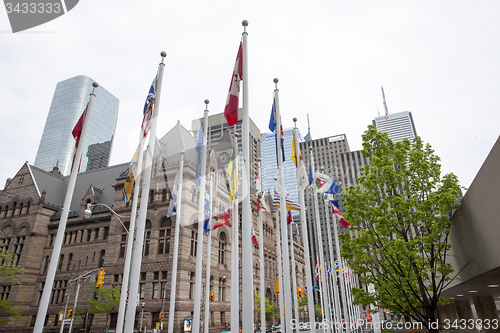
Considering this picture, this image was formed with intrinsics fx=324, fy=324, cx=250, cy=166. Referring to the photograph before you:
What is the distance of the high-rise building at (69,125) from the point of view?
103m

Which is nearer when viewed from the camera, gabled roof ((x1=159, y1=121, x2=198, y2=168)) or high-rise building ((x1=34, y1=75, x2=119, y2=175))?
gabled roof ((x1=159, y1=121, x2=198, y2=168))

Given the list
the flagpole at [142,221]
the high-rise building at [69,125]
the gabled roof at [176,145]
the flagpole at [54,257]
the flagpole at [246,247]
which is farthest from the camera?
the high-rise building at [69,125]

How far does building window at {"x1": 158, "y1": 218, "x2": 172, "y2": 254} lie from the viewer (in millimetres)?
45031

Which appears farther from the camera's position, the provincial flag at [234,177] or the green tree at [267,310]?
the green tree at [267,310]

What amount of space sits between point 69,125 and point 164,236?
340ft

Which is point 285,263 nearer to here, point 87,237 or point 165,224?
point 165,224

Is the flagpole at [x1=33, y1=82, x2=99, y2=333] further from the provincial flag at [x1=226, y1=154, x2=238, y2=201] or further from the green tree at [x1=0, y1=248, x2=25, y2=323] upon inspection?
the green tree at [x1=0, y1=248, x2=25, y2=323]

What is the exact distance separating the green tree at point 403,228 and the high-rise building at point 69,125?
3817 inches

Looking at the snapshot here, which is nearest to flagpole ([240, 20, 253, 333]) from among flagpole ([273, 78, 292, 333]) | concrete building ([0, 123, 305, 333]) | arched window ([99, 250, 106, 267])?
flagpole ([273, 78, 292, 333])

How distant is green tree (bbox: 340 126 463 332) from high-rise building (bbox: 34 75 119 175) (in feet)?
318

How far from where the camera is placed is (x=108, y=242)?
48.6 metres

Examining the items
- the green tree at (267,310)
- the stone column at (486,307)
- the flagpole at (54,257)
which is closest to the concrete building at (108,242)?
the green tree at (267,310)

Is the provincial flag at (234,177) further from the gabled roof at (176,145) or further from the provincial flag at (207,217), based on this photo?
the gabled roof at (176,145)

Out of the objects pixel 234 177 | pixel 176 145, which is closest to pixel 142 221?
pixel 234 177
